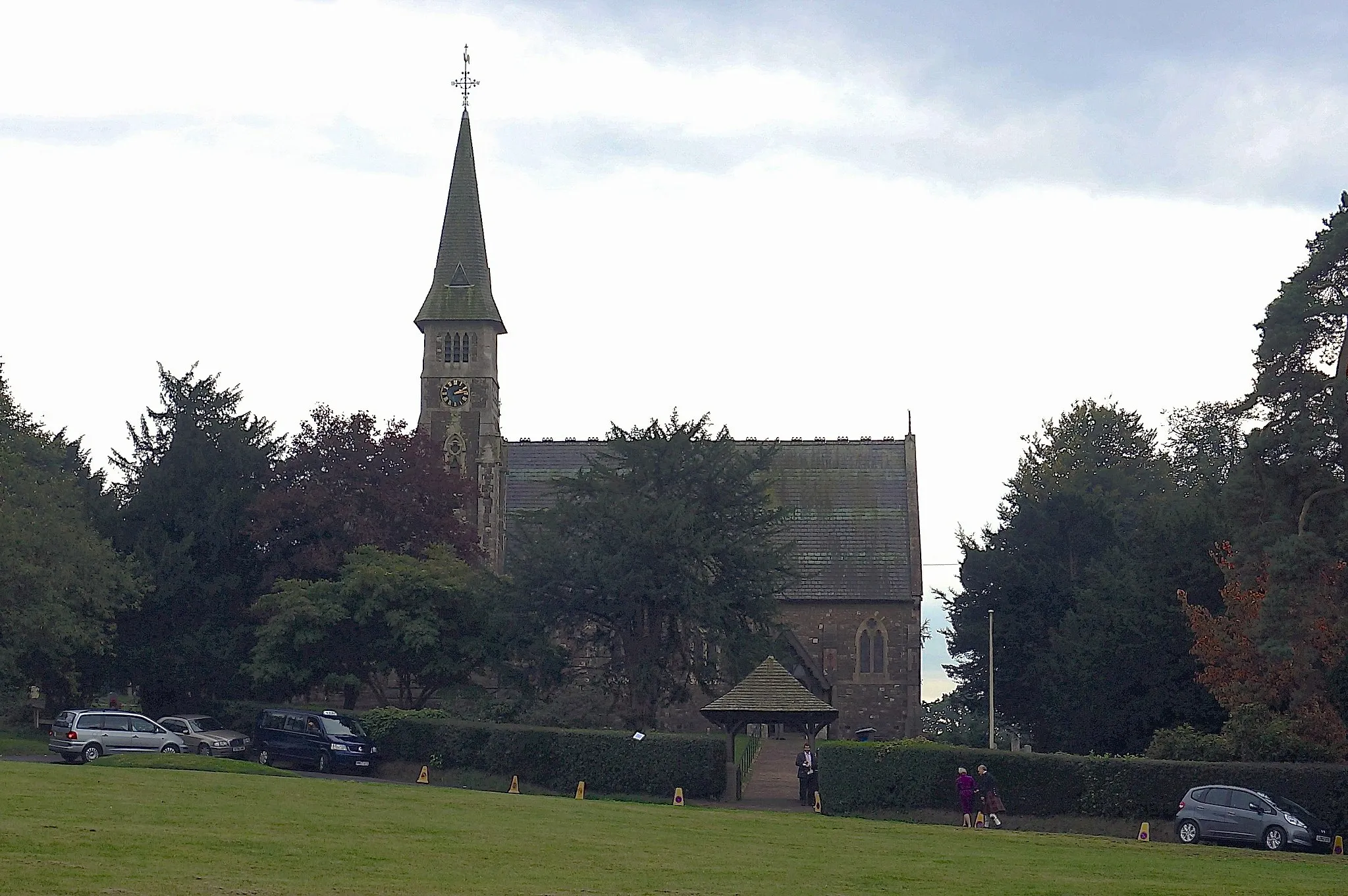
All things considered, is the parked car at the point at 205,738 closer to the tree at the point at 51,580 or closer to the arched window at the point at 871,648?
the tree at the point at 51,580

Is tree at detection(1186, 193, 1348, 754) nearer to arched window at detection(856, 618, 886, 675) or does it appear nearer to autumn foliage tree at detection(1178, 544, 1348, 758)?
autumn foliage tree at detection(1178, 544, 1348, 758)

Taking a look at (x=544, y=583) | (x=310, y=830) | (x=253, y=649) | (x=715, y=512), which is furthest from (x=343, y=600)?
(x=310, y=830)

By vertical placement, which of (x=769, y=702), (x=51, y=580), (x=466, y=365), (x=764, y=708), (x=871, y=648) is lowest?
Result: (x=764, y=708)

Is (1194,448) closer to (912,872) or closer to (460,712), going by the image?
(460,712)

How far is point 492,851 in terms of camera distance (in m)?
24.6

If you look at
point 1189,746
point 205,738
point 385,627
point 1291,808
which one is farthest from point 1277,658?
point 205,738

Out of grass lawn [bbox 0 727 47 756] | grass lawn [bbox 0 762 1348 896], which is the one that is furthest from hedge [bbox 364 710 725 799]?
grass lawn [bbox 0 727 47 756]

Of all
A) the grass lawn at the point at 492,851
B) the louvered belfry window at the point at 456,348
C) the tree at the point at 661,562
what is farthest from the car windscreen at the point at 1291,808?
the louvered belfry window at the point at 456,348

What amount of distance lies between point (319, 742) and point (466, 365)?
32757mm

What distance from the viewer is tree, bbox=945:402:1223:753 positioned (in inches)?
1925

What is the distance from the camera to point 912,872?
960 inches

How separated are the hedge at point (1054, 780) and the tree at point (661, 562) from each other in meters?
10.2

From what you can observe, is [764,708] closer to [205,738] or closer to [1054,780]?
[1054,780]

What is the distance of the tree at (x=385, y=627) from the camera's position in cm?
5241
